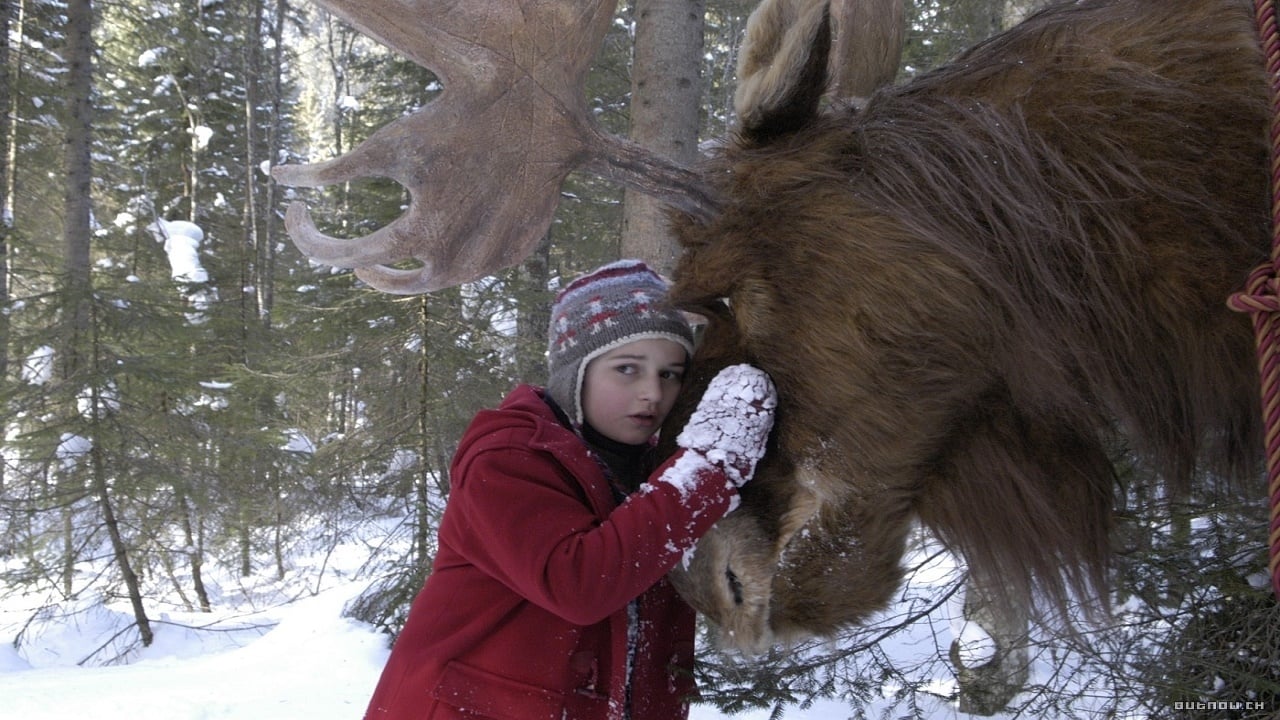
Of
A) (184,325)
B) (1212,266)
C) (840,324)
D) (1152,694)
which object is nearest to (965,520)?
(840,324)

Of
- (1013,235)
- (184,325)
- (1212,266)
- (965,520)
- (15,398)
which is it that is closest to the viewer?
(1212,266)

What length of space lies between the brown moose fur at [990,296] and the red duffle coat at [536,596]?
23cm

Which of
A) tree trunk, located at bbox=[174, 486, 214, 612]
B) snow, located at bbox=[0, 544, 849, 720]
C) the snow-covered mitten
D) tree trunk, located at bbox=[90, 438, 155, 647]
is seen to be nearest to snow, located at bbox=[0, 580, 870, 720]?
snow, located at bbox=[0, 544, 849, 720]

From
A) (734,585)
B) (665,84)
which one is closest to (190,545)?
(665,84)

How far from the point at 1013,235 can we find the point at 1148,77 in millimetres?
346

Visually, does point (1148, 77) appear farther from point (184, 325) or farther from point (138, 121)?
point (138, 121)

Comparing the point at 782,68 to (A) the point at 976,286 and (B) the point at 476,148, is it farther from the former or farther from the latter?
(B) the point at 476,148

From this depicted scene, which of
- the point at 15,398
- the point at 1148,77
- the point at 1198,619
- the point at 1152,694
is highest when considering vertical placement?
the point at 15,398

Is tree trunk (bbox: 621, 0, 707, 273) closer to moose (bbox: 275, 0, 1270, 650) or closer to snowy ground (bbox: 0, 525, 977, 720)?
moose (bbox: 275, 0, 1270, 650)

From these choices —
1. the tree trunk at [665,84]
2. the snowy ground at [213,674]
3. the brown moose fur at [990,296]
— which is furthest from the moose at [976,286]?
the tree trunk at [665,84]

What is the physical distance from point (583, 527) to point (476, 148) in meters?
0.93

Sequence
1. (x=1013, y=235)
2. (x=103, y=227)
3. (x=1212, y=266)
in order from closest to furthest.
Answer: (x=1212, y=266) < (x=1013, y=235) < (x=103, y=227)

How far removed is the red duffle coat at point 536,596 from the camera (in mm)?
1915

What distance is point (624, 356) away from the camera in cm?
230
